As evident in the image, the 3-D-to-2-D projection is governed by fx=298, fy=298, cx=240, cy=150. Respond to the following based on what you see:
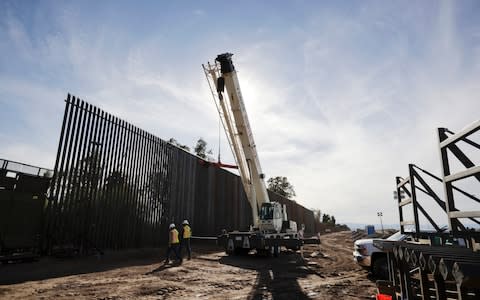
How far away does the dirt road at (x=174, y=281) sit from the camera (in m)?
7.32

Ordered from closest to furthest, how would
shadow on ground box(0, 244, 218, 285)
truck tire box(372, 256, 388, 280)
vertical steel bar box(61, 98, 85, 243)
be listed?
truck tire box(372, 256, 388, 280) < shadow on ground box(0, 244, 218, 285) < vertical steel bar box(61, 98, 85, 243)

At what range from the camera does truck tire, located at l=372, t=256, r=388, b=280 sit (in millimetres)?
8711

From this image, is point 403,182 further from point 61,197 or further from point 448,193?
point 61,197

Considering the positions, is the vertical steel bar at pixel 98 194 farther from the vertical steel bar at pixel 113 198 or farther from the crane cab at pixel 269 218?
the crane cab at pixel 269 218

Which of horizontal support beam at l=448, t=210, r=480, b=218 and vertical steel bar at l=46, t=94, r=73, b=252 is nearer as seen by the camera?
horizontal support beam at l=448, t=210, r=480, b=218

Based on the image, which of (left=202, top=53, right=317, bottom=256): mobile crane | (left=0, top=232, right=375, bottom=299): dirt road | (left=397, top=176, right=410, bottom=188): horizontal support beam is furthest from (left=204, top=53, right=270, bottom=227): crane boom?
(left=397, top=176, right=410, bottom=188): horizontal support beam

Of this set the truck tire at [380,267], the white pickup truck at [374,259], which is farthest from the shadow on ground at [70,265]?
the truck tire at [380,267]

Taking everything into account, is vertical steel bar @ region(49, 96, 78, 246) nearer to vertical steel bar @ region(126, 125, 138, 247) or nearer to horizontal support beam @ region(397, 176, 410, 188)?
vertical steel bar @ region(126, 125, 138, 247)

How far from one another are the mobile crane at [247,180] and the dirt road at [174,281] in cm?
212

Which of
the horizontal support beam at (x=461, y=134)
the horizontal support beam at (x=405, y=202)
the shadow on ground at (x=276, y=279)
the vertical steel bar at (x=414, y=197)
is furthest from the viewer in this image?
the shadow on ground at (x=276, y=279)

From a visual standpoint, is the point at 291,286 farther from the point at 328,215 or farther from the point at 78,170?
the point at 328,215

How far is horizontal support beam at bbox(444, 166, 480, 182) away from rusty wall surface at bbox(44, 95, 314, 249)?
519 inches

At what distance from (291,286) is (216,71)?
1025cm

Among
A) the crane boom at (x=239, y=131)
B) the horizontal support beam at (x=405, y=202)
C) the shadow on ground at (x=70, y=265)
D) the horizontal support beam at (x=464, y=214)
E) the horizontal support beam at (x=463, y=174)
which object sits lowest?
the shadow on ground at (x=70, y=265)
